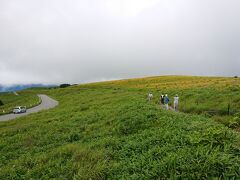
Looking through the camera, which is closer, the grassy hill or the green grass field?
the grassy hill

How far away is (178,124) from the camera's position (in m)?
15.5

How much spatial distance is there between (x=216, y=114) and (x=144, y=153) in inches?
471

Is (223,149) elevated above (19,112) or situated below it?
above

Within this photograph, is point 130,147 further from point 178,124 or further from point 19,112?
Answer: point 19,112

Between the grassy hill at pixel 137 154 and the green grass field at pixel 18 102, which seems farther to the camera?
the green grass field at pixel 18 102

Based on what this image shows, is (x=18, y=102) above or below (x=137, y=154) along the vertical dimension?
below

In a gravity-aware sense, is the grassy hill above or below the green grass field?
above

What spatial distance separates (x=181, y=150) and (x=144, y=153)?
1827 mm

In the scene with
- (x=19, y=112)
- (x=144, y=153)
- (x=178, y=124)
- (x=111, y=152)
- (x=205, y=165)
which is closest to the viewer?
(x=205, y=165)

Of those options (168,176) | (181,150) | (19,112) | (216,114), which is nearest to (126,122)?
(216,114)

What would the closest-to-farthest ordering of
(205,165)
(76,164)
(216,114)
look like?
1. (205,165)
2. (76,164)
3. (216,114)

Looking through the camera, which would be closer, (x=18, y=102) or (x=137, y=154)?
(x=137, y=154)

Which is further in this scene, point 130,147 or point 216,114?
point 216,114

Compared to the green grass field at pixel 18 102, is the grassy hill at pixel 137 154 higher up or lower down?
higher up
